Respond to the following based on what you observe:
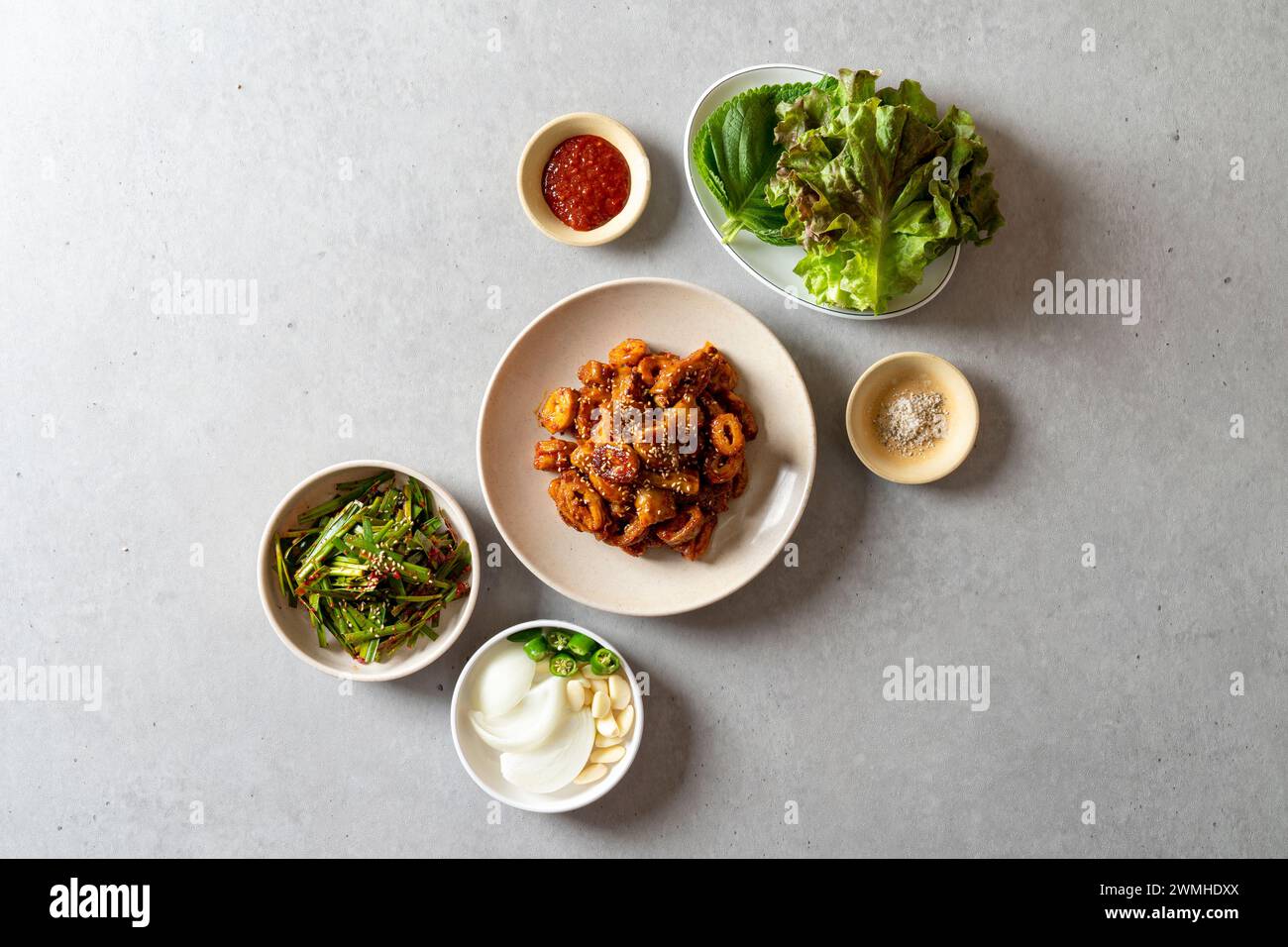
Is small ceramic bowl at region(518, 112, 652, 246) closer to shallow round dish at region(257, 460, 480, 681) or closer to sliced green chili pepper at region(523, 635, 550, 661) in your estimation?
shallow round dish at region(257, 460, 480, 681)

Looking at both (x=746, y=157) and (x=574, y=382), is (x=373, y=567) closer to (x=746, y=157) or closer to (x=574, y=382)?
(x=574, y=382)

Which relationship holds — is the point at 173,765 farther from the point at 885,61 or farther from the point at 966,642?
the point at 885,61

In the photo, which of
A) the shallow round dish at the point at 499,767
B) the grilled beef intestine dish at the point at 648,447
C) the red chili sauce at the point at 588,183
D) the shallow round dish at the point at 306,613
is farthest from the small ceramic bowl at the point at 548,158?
the shallow round dish at the point at 499,767

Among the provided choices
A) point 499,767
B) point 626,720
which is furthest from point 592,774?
point 499,767

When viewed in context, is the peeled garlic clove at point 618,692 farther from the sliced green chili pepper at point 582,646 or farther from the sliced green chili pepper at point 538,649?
the sliced green chili pepper at point 538,649

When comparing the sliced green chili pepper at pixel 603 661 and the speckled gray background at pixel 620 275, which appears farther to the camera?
the speckled gray background at pixel 620 275
